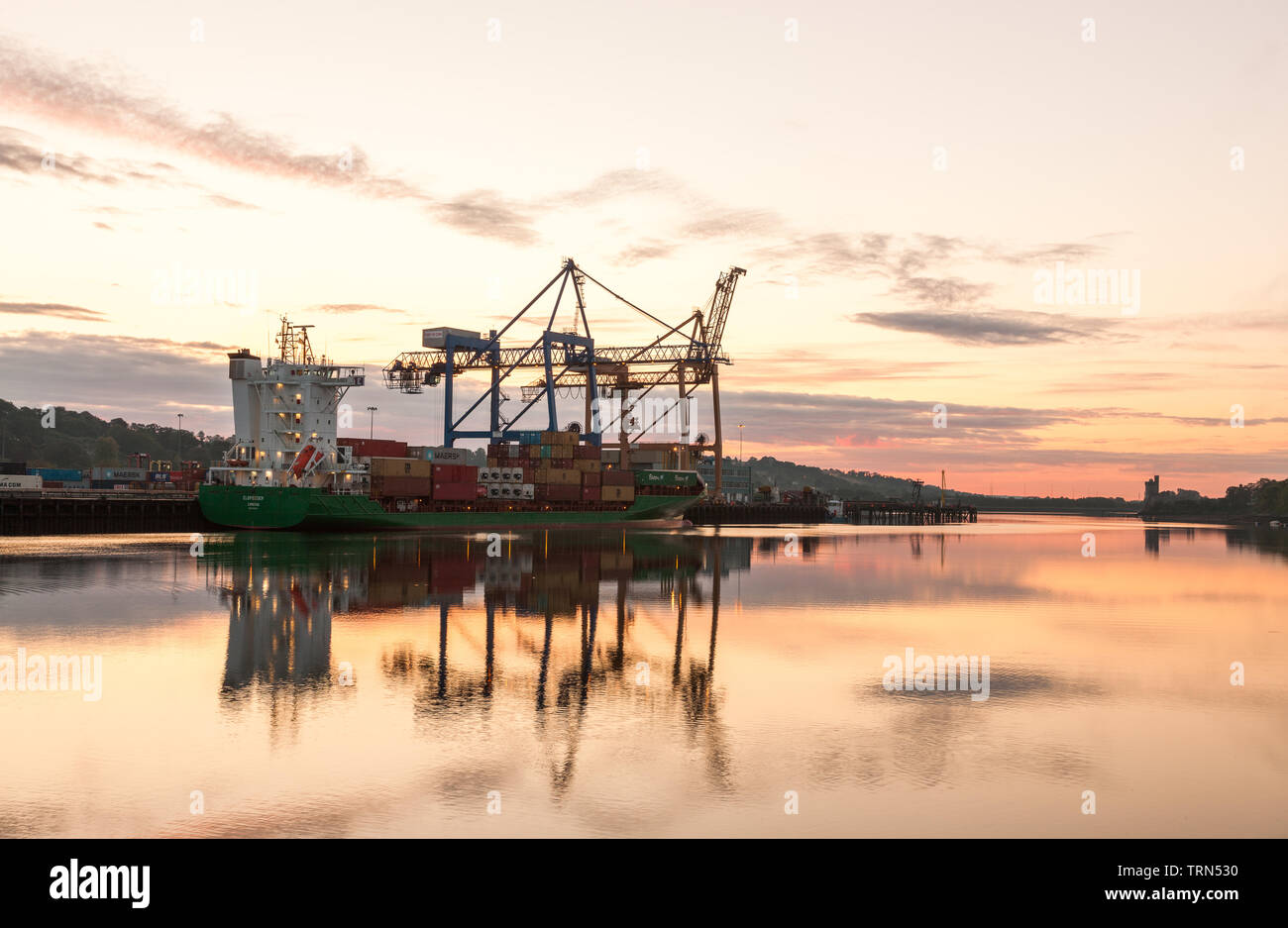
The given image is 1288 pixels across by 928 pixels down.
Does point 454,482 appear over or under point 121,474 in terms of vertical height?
under

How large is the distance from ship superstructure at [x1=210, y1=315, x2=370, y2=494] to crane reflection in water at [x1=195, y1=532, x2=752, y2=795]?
20.7 meters

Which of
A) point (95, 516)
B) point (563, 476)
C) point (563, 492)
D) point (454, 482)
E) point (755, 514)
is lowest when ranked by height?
point (755, 514)

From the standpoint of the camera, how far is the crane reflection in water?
696 inches

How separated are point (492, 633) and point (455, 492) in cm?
5927

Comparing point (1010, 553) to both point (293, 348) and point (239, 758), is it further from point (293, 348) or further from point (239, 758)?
point (239, 758)

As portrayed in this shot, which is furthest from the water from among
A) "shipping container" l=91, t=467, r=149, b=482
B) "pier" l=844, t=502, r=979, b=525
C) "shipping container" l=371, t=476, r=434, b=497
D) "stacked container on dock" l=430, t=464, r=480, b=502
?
"pier" l=844, t=502, r=979, b=525

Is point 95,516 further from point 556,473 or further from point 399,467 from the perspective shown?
A: point 556,473

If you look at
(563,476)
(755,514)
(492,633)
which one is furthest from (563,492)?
(492,633)

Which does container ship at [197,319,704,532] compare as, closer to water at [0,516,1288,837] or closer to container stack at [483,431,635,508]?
container stack at [483,431,635,508]

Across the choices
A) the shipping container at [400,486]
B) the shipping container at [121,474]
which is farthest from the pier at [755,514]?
the shipping container at [121,474]

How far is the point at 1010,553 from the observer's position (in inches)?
2923

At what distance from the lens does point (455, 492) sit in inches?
3307
